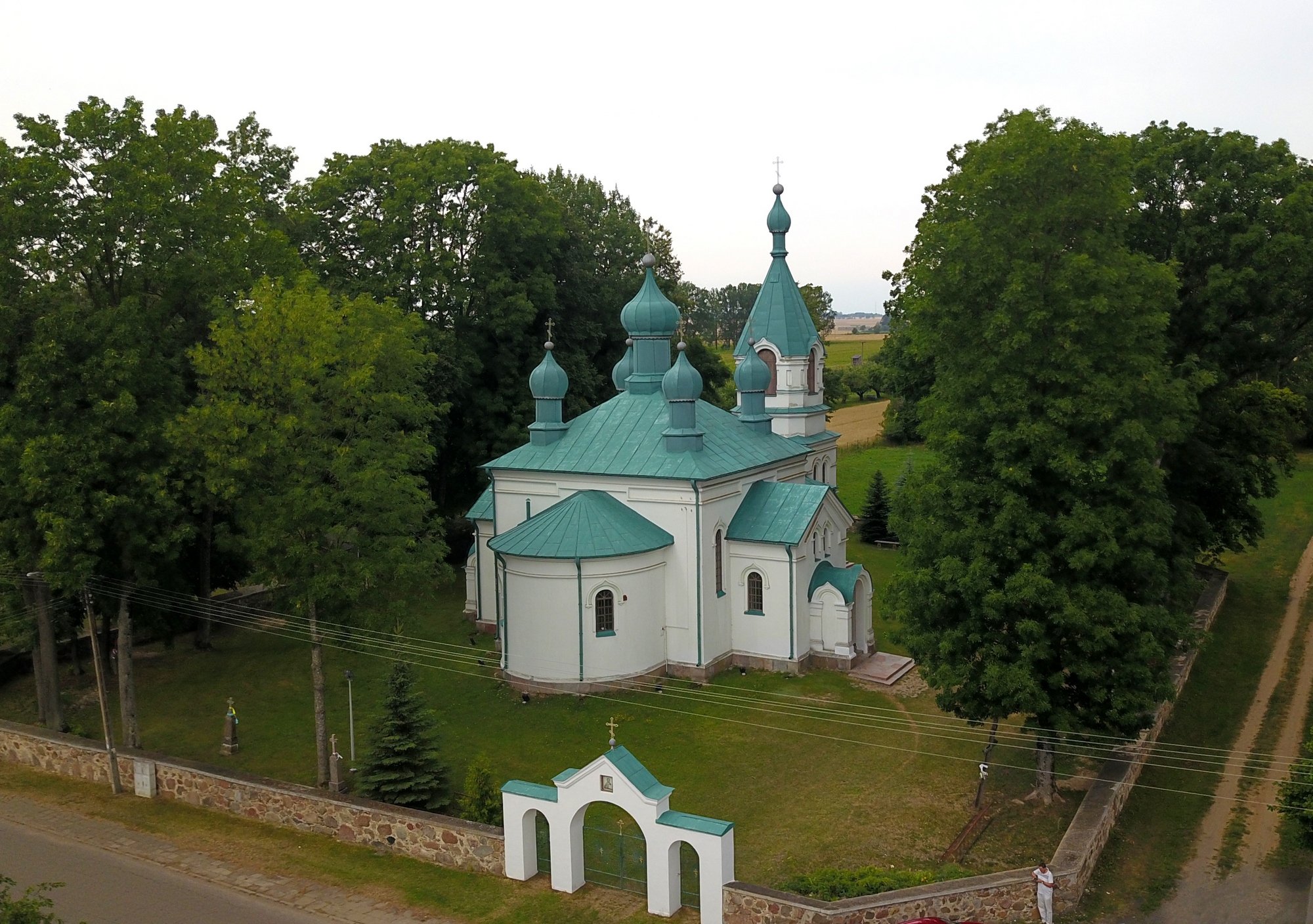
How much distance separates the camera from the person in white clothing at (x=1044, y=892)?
14.2m

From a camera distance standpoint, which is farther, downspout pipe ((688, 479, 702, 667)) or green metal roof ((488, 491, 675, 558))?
downspout pipe ((688, 479, 702, 667))

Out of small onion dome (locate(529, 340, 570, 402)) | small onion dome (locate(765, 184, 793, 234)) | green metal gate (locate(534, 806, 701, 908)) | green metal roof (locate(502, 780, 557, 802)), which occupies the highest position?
small onion dome (locate(765, 184, 793, 234))

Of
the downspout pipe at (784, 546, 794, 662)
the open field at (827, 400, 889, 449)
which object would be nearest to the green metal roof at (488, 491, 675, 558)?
the downspout pipe at (784, 546, 794, 662)

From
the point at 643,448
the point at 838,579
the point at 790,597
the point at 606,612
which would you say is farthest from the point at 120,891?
the point at 838,579

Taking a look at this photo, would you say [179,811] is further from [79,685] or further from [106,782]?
[79,685]

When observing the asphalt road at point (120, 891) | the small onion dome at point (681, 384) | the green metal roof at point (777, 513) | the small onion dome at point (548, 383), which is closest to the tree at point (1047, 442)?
the green metal roof at point (777, 513)

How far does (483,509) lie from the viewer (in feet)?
96.2

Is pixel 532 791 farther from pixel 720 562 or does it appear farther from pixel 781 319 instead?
pixel 781 319

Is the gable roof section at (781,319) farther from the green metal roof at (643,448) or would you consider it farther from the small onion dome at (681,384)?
the small onion dome at (681,384)

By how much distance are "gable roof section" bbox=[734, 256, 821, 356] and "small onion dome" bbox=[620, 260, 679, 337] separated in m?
2.47

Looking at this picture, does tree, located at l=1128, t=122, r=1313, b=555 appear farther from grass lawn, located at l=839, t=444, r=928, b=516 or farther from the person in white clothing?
grass lawn, located at l=839, t=444, r=928, b=516

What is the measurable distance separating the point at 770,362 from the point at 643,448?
5908 millimetres

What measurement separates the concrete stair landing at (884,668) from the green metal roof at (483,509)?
1019 cm

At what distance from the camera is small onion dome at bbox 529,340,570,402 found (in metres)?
27.8
